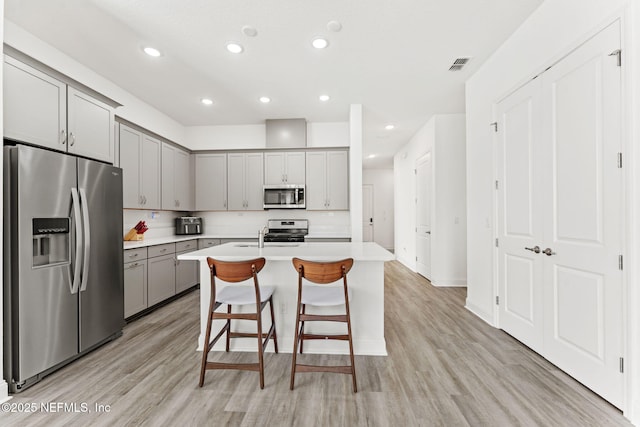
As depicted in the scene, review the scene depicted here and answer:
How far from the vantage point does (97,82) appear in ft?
11.1

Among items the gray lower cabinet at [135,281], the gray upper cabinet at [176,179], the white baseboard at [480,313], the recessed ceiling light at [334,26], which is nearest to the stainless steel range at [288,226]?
the gray upper cabinet at [176,179]

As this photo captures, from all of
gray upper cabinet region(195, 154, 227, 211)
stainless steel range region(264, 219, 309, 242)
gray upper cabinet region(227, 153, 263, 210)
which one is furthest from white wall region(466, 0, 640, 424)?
gray upper cabinet region(195, 154, 227, 211)

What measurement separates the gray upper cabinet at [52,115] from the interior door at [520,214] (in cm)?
414

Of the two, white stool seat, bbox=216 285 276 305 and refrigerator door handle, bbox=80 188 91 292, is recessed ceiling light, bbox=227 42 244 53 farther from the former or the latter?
white stool seat, bbox=216 285 276 305

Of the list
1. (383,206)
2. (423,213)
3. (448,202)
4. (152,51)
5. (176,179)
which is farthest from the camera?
(383,206)

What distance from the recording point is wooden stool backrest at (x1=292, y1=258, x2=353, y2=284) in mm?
2020

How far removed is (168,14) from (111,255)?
227cm

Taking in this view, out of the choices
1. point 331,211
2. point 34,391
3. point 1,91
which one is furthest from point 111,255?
point 331,211

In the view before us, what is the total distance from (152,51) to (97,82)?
3.47 feet

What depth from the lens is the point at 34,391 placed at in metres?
2.03

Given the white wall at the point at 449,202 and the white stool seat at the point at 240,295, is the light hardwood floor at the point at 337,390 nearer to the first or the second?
the white stool seat at the point at 240,295

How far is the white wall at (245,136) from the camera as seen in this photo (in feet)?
16.9

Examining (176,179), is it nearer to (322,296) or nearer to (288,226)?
(288,226)

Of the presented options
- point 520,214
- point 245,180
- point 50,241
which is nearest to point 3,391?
point 50,241
